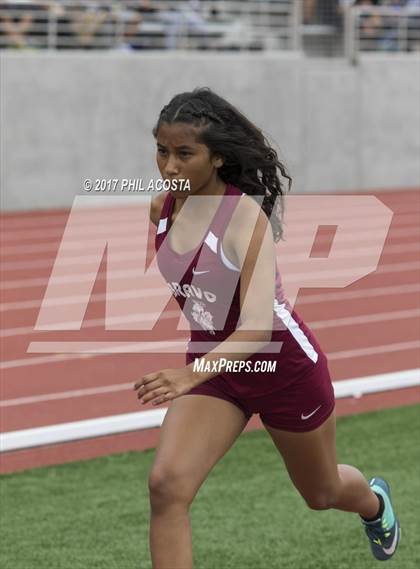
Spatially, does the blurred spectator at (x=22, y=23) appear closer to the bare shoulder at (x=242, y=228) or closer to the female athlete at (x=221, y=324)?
the female athlete at (x=221, y=324)

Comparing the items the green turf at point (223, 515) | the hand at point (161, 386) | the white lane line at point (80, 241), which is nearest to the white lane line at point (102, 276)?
the white lane line at point (80, 241)

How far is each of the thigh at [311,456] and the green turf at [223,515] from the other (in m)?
0.69

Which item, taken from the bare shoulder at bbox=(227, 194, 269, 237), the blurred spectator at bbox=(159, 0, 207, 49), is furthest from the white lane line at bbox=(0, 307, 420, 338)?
the blurred spectator at bbox=(159, 0, 207, 49)

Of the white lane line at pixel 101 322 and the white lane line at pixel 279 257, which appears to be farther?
the white lane line at pixel 279 257

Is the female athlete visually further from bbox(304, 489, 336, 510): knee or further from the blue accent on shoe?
the blue accent on shoe

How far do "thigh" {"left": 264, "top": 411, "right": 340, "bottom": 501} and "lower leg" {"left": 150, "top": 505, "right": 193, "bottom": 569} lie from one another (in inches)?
20.3

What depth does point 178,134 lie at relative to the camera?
3.30 metres

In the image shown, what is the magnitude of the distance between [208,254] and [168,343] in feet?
17.8

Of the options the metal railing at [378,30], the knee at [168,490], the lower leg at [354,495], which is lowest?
the metal railing at [378,30]

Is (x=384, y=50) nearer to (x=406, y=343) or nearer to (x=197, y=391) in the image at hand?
(x=406, y=343)

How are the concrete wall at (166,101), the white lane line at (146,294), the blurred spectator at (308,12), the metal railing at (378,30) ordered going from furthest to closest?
the blurred spectator at (308,12), the metal railing at (378,30), the concrete wall at (166,101), the white lane line at (146,294)

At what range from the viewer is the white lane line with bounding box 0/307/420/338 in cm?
921

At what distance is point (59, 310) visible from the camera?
997cm

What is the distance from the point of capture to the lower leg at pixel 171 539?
3.19 meters
